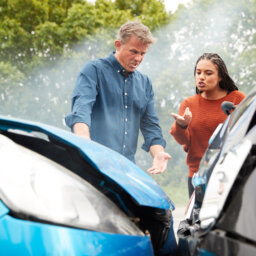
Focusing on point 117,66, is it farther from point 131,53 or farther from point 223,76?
point 223,76

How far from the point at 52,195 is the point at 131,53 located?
254 cm

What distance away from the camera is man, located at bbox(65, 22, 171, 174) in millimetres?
3422

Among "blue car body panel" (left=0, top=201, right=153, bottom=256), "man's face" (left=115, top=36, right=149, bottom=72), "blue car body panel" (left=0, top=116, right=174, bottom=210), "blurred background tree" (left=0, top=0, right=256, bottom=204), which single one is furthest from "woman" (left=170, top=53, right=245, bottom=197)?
"blurred background tree" (left=0, top=0, right=256, bottom=204)

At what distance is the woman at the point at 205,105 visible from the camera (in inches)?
134

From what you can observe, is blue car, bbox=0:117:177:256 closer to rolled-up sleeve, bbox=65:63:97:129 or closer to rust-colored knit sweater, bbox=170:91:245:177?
rolled-up sleeve, bbox=65:63:97:129

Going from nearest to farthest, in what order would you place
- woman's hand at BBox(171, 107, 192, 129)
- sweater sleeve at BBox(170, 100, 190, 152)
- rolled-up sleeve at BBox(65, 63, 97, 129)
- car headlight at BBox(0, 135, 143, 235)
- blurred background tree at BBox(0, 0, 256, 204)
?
car headlight at BBox(0, 135, 143, 235)
woman's hand at BBox(171, 107, 192, 129)
rolled-up sleeve at BBox(65, 63, 97, 129)
sweater sleeve at BBox(170, 100, 190, 152)
blurred background tree at BBox(0, 0, 256, 204)

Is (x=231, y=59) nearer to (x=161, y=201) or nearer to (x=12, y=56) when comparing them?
(x=12, y=56)

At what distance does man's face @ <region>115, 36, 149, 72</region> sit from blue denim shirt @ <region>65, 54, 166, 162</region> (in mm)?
57

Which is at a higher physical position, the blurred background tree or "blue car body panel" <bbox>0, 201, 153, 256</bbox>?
the blurred background tree

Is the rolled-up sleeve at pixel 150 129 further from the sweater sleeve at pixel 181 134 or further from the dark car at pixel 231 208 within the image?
the dark car at pixel 231 208

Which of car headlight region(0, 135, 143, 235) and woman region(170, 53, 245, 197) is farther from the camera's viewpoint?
woman region(170, 53, 245, 197)

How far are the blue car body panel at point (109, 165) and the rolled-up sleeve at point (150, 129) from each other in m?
1.87

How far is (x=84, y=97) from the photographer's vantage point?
3.19 meters

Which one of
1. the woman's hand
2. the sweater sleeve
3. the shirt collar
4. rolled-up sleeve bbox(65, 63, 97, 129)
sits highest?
the shirt collar
